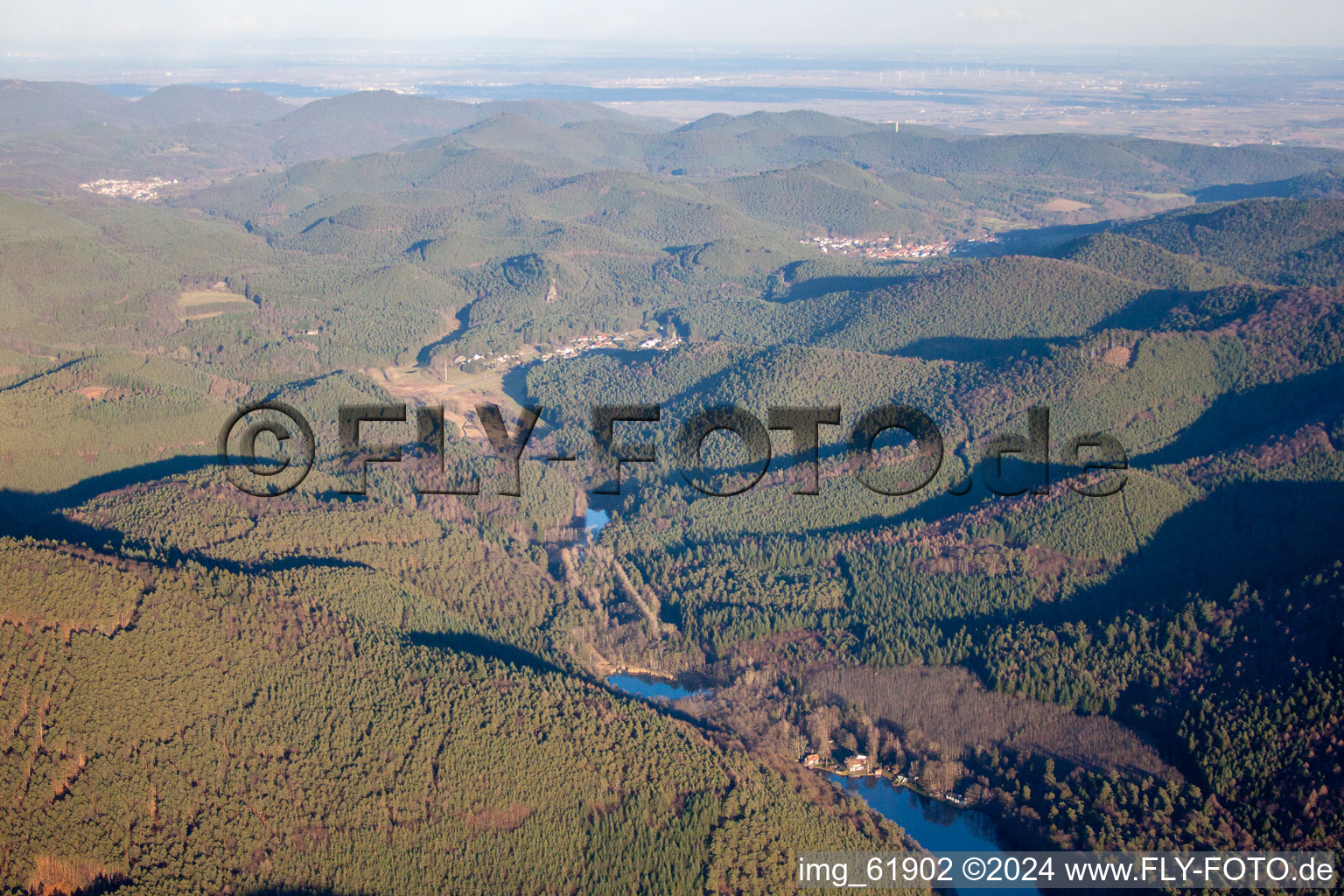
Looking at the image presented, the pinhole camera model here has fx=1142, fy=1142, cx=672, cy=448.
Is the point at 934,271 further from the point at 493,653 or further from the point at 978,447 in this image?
the point at 493,653

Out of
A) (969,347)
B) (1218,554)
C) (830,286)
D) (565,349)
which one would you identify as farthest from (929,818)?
(830,286)

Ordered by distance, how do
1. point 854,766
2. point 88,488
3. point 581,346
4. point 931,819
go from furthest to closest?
point 581,346 → point 88,488 → point 854,766 → point 931,819

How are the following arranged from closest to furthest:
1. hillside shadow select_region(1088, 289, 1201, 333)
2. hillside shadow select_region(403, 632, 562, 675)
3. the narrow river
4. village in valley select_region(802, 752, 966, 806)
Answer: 1. the narrow river
2. village in valley select_region(802, 752, 966, 806)
3. hillside shadow select_region(403, 632, 562, 675)
4. hillside shadow select_region(1088, 289, 1201, 333)

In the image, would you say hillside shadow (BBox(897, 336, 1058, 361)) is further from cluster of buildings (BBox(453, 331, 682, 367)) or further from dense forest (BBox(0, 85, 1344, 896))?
cluster of buildings (BBox(453, 331, 682, 367))

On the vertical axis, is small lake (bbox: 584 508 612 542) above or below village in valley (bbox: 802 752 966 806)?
below

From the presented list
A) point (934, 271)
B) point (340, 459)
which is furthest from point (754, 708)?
point (934, 271)

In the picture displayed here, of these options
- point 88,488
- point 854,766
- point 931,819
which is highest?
point 88,488

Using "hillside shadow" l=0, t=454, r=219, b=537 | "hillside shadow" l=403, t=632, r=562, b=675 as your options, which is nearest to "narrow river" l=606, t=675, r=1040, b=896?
"hillside shadow" l=403, t=632, r=562, b=675

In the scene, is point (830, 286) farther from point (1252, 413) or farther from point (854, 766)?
point (854, 766)
